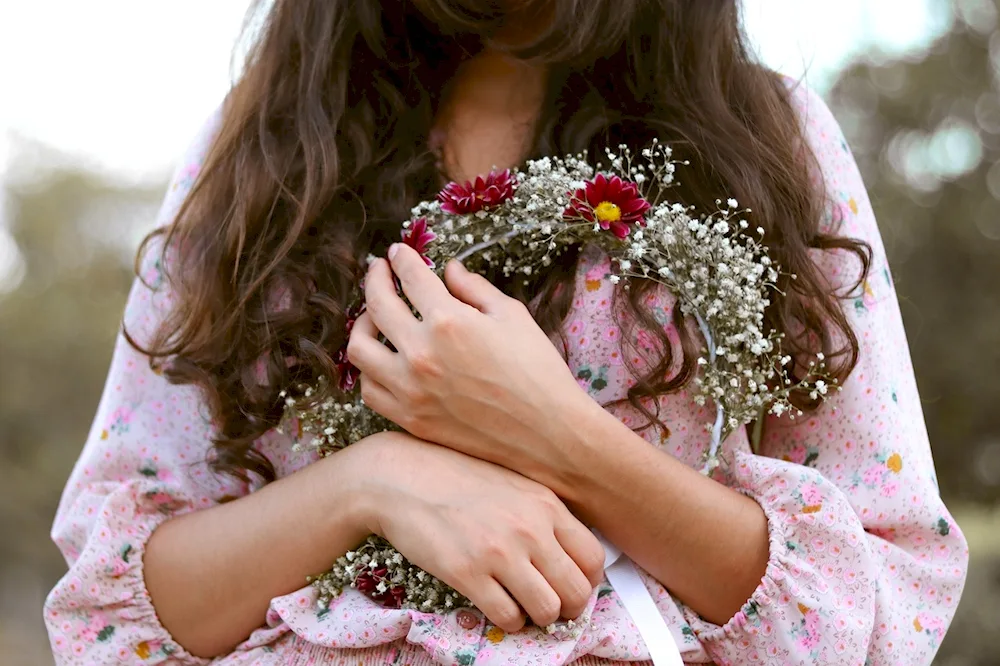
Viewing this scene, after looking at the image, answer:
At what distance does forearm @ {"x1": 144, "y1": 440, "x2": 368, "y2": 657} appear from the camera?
58.7 inches

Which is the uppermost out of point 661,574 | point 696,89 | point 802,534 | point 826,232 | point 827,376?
point 696,89

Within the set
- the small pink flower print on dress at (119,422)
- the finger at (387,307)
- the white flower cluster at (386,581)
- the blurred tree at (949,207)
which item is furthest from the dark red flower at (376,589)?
the blurred tree at (949,207)

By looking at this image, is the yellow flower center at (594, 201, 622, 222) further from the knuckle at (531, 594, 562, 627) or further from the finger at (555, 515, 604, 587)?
the knuckle at (531, 594, 562, 627)

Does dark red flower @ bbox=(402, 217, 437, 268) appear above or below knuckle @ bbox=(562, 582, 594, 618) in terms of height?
above

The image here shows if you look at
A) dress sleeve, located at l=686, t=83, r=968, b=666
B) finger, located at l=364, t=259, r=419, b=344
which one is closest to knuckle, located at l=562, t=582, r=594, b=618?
dress sleeve, located at l=686, t=83, r=968, b=666

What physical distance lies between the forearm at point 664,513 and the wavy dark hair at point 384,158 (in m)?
0.13

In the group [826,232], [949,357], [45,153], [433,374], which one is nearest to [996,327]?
[949,357]

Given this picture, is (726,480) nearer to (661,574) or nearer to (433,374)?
(661,574)

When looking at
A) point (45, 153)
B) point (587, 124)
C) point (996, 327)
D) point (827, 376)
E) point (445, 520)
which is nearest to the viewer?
point (445, 520)

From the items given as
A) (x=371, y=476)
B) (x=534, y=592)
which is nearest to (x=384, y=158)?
(x=371, y=476)

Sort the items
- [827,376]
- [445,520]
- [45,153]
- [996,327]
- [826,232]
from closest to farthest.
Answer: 1. [445,520]
2. [827,376]
3. [826,232]
4. [996,327]
5. [45,153]

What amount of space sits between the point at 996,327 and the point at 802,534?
7.98 m

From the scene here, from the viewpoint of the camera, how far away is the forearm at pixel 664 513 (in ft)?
4.54

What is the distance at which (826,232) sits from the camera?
67.1 inches
